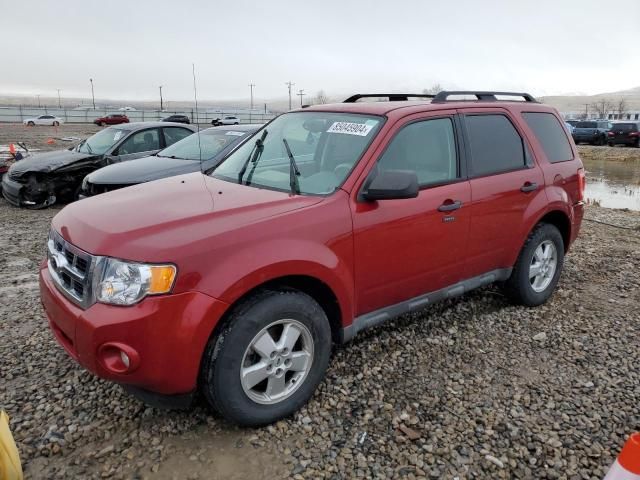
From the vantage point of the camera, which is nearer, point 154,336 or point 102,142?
point 154,336

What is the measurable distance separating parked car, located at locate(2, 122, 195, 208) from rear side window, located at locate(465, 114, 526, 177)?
269 inches

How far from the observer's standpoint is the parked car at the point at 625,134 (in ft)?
91.2

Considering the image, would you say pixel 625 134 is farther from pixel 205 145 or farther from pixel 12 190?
pixel 12 190

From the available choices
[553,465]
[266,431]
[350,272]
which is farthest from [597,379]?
[266,431]

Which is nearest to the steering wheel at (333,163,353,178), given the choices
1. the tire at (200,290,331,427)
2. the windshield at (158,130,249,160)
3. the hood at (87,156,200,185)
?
the tire at (200,290,331,427)

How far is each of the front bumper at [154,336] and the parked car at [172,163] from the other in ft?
14.3

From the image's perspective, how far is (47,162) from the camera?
8.74 meters

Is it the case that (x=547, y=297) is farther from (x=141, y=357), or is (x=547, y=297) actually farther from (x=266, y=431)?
(x=141, y=357)

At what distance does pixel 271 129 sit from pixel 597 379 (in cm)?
304

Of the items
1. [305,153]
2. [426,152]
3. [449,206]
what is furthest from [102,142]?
[449,206]

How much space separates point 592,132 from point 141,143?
1149 inches

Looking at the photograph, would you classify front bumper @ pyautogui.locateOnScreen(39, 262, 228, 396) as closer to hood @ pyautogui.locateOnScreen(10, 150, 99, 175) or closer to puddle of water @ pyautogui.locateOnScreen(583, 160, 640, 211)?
hood @ pyautogui.locateOnScreen(10, 150, 99, 175)

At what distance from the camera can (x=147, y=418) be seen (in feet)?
9.80

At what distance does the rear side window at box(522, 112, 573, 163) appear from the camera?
4.49 metres
